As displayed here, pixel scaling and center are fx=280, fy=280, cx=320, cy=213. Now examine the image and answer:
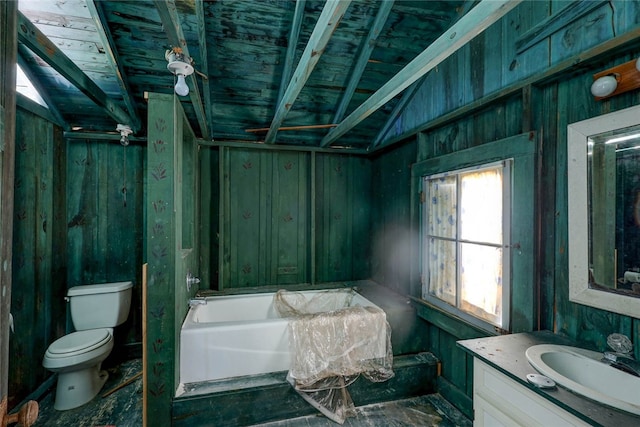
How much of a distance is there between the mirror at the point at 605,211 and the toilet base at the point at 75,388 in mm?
3193

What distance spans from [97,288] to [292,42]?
2.60 metres

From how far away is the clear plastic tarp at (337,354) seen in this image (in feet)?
6.41

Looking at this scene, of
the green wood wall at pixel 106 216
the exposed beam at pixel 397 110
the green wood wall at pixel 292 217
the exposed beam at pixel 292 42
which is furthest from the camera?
the green wood wall at pixel 292 217

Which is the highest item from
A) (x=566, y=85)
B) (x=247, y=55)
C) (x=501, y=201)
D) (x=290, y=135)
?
(x=247, y=55)

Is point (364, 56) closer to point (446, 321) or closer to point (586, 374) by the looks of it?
point (446, 321)

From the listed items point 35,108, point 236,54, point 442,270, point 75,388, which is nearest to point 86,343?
point 75,388

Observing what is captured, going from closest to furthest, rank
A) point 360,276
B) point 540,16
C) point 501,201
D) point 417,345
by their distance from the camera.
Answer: point 540,16 < point 501,201 < point 417,345 < point 360,276

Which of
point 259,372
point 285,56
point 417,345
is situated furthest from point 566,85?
point 259,372

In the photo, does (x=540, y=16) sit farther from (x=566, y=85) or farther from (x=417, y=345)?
(x=417, y=345)

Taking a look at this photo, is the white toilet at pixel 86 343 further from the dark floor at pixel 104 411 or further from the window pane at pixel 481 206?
the window pane at pixel 481 206

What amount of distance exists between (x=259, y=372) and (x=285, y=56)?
7.88ft

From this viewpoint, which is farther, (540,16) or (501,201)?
(501,201)

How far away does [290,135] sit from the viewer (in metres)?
3.10

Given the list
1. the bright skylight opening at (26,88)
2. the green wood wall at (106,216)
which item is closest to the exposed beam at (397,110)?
the green wood wall at (106,216)
